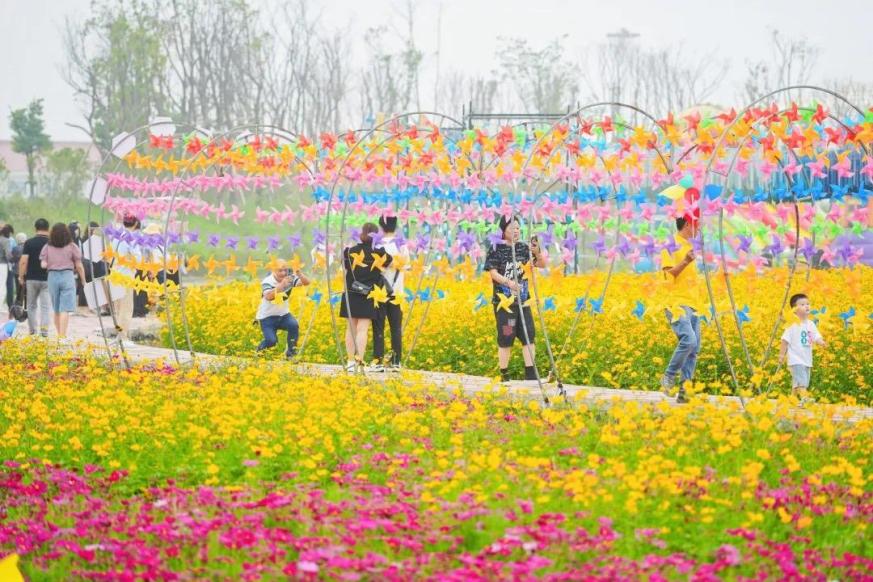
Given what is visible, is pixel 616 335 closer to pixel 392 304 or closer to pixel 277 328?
pixel 392 304

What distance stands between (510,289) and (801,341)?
7.59ft

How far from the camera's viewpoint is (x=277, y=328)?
13648mm

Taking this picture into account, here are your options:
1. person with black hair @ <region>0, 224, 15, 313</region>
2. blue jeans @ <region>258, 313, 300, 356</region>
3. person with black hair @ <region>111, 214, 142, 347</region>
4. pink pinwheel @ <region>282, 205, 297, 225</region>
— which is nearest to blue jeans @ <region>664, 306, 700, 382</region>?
pink pinwheel @ <region>282, 205, 297, 225</region>

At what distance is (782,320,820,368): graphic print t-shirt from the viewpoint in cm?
1032

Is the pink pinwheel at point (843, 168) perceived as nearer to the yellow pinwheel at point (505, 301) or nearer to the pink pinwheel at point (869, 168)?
the pink pinwheel at point (869, 168)

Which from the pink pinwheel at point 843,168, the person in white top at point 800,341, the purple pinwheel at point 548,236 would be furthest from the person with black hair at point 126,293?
the pink pinwheel at point 843,168

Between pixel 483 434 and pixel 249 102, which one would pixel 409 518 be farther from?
pixel 249 102

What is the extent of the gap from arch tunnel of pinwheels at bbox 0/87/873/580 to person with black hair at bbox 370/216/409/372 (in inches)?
1.1

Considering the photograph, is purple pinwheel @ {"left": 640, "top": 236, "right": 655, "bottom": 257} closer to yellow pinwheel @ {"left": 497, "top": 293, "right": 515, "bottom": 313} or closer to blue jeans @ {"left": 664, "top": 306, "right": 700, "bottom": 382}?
blue jeans @ {"left": 664, "top": 306, "right": 700, "bottom": 382}

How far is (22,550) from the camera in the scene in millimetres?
5984

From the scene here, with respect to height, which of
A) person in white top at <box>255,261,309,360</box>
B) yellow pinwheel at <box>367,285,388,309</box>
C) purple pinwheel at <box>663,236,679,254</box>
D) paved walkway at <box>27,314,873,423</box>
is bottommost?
paved walkway at <box>27,314,873,423</box>

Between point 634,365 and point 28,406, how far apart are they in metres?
5.31

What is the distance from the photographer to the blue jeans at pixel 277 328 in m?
13.6

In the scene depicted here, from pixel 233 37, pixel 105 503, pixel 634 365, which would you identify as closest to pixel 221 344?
pixel 634 365
